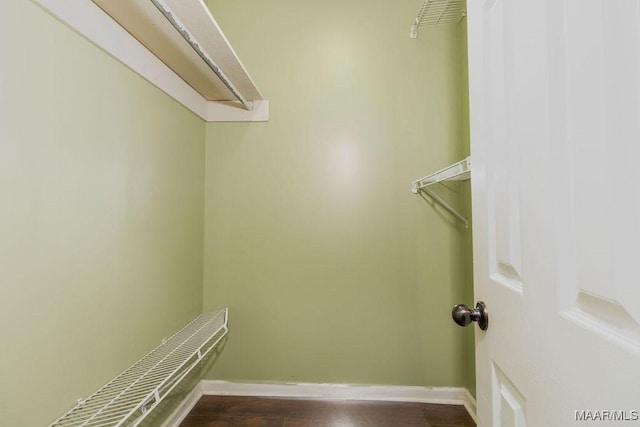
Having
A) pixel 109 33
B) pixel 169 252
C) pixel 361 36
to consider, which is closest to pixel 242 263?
pixel 169 252

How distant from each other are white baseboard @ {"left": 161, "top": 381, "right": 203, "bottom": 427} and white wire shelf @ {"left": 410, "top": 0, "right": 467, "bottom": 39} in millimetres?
2428

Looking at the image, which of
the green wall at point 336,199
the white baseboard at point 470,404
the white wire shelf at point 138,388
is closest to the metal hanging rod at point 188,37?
the green wall at point 336,199

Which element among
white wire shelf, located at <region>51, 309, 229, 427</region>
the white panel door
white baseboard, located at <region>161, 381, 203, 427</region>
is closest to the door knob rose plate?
the white panel door

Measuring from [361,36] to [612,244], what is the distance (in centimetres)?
181

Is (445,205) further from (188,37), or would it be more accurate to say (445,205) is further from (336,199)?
(188,37)

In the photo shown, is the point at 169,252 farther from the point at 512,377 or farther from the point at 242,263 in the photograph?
the point at 512,377

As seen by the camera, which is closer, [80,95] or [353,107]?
[80,95]

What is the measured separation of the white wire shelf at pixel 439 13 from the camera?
1521 mm

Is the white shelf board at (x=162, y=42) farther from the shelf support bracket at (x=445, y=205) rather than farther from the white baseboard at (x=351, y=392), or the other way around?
the white baseboard at (x=351, y=392)

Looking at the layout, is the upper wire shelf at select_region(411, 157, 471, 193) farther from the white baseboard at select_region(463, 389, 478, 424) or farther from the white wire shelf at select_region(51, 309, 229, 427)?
the white wire shelf at select_region(51, 309, 229, 427)

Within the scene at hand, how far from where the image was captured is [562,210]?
416mm

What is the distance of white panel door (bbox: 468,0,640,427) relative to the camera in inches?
12.6

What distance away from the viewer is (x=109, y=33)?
1.00 metres

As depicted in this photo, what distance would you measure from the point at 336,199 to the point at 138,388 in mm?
1255
